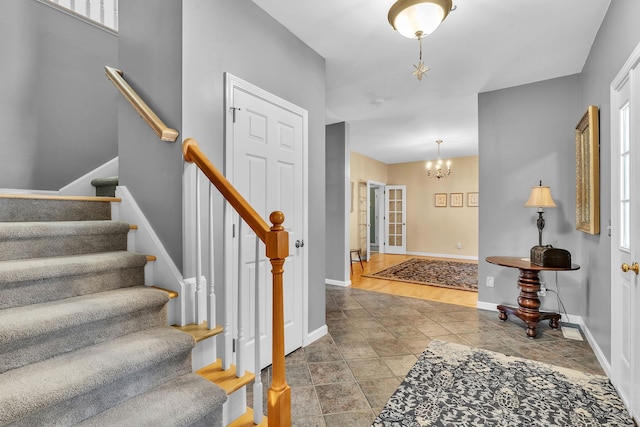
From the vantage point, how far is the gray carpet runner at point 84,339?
1109mm

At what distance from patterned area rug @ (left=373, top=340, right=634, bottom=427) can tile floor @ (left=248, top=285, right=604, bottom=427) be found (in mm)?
136

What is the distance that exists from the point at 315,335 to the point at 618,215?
8.20ft

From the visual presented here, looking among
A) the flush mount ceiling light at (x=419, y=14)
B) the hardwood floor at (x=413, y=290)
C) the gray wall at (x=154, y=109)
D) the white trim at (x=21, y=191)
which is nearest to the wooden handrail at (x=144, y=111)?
the gray wall at (x=154, y=109)

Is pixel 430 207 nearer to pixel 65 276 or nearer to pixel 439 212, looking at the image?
pixel 439 212

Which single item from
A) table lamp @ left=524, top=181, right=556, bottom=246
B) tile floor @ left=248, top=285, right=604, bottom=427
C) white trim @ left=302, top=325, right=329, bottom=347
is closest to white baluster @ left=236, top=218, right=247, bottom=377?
tile floor @ left=248, top=285, right=604, bottom=427

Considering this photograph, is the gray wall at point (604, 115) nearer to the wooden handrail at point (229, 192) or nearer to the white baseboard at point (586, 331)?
the white baseboard at point (586, 331)

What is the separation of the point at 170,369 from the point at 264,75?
2.04m

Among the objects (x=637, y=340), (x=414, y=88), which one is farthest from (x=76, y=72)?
(x=637, y=340)

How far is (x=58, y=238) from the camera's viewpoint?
1.66m

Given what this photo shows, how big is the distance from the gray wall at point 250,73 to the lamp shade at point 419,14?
988mm

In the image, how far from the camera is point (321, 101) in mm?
3061

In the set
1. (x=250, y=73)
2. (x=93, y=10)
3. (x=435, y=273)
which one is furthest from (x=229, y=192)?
(x=435, y=273)

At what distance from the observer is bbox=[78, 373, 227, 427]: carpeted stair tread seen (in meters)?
1.15

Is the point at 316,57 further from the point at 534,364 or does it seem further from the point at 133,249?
the point at 534,364
